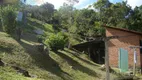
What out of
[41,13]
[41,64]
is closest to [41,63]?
[41,64]

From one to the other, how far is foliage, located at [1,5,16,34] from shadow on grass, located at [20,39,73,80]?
2250mm

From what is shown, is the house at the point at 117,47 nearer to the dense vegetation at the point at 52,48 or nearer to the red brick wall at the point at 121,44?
the red brick wall at the point at 121,44

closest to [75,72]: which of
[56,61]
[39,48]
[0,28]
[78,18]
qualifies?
[56,61]

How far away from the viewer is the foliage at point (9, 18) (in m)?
14.8

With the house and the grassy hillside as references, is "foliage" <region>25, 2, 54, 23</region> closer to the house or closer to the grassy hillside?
the house

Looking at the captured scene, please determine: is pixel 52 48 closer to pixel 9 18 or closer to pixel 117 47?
pixel 9 18

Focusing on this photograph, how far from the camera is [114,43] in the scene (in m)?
21.5

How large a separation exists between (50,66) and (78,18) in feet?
60.8

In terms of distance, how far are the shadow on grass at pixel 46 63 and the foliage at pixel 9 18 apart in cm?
225

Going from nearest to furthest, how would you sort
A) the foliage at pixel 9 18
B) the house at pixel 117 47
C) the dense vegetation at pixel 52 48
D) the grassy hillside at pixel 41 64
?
1. the grassy hillside at pixel 41 64
2. the dense vegetation at pixel 52 48
3. the foliage at pixel 9 18
4. the house at pixel 117 47

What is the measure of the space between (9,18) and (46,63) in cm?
416

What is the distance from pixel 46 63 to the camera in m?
13.8

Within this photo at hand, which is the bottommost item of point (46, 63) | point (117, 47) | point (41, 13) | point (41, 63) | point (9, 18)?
point (117, 47)

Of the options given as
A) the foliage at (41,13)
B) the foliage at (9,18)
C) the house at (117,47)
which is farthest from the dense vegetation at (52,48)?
the foliage at (41,13)
